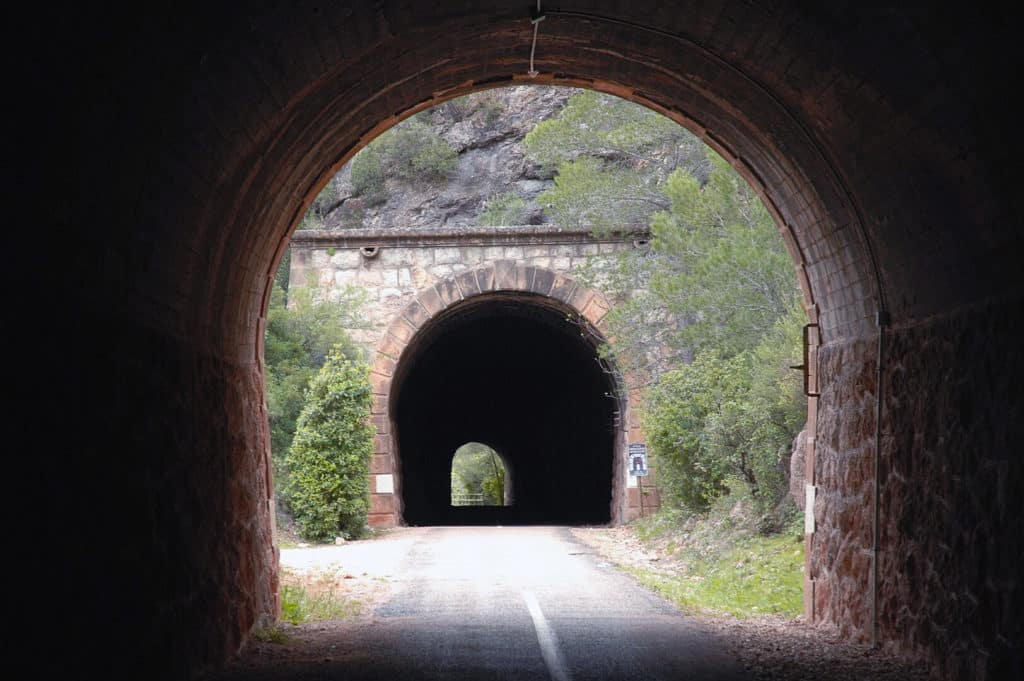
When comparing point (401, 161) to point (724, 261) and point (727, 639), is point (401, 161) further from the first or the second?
point (727, 639)

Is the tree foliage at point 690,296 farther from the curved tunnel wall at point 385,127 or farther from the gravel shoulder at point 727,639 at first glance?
the curved tunnel wall at point 385,127

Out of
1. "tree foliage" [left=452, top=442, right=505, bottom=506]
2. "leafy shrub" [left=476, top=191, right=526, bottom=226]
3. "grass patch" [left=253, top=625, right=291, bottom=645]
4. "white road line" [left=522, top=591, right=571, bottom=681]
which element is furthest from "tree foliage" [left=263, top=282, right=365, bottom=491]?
"tree foliage" [left=452, top=442, right=505, bottom=506]

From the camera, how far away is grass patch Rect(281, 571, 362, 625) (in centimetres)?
1027

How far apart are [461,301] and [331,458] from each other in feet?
13.7

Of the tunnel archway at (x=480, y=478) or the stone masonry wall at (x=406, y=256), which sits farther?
the tunnel archway at (x=480, y=478)

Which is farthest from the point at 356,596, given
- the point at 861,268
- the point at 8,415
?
the point at 8,415

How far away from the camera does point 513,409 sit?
1446 inches

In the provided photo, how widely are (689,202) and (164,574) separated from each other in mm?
10750

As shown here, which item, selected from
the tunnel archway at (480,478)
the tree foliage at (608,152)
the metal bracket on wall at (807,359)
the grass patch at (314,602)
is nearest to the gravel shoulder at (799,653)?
the metal bracket on wall at (807,359)

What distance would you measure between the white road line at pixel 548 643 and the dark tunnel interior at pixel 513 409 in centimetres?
1140

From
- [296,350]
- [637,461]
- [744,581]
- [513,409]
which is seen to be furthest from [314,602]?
[513,409]

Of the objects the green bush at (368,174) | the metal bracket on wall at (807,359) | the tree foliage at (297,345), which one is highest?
the green bush at (368,174)

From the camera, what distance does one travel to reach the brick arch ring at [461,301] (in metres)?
20.8

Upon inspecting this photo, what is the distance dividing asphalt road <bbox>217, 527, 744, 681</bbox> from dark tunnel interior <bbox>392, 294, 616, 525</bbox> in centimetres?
891
